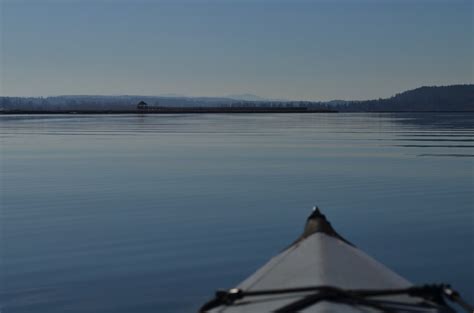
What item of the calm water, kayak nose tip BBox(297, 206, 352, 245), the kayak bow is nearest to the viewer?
the kayak bow

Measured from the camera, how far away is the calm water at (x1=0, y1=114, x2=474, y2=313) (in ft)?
30.2

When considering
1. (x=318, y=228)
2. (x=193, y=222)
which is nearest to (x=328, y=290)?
(x=318, y=228)

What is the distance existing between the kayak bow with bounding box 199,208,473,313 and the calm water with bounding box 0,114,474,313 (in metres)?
2.03

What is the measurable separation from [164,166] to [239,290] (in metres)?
19.6

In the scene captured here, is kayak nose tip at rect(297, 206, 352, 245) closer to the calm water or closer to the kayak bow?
the kayak bow

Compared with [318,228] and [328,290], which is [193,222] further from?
[328,290]

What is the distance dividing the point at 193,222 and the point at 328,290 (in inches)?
331

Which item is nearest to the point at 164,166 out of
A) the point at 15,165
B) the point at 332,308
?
the point at 15,165

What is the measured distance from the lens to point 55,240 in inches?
475

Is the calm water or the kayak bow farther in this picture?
the calm water

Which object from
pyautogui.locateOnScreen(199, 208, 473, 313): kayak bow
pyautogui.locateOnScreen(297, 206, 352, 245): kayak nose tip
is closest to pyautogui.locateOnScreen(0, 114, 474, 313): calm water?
pyautogui.locateOnScreen(297, 206, 352, 245): kayak nose tip

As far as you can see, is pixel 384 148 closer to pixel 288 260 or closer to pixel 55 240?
pixel 55 240

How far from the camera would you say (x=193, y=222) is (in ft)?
45.0

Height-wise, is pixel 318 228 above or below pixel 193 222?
above
